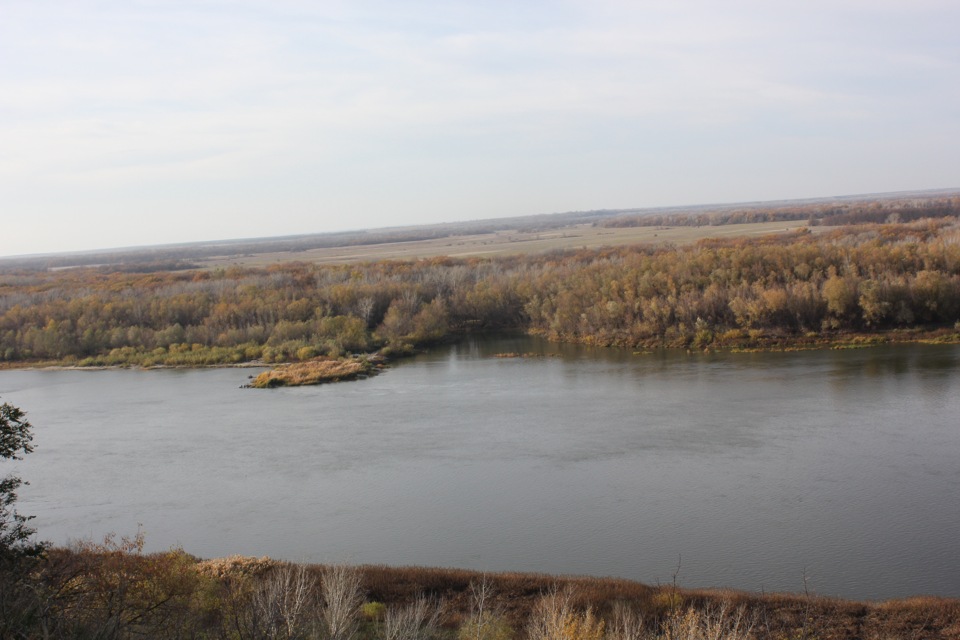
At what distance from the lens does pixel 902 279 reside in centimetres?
3397

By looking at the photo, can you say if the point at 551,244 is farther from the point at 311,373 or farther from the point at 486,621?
the point at 486,621

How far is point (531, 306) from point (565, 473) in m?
26.2

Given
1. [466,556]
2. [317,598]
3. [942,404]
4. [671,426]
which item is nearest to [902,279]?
[942,404]

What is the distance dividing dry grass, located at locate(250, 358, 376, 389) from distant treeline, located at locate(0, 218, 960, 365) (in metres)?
3.10

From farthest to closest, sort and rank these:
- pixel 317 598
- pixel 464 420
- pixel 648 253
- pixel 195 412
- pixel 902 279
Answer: pixel 648 253, pixel 902 279, pixel 195 412, pixel 464 420, pixel 317 598

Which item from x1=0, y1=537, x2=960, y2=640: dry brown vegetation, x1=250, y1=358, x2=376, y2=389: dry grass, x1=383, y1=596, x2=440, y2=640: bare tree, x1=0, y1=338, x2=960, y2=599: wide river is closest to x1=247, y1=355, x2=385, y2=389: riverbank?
x1=250, y1=358, x2=376, y2=389: dry grass

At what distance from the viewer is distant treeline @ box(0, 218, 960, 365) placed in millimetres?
34188

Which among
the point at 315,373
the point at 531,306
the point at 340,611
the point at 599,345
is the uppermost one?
the point at 531,306

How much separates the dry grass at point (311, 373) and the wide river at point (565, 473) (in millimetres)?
1972

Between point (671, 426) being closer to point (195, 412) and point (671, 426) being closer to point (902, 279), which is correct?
point (195, 412)

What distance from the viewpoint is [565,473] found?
17516mm

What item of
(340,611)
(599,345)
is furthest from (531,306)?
(340,611)

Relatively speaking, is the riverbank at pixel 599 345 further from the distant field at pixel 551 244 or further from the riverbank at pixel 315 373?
the distant field at pixel 551 244

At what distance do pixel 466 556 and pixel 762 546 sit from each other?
16.1 feet
